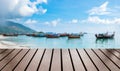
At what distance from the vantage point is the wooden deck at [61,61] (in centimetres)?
206

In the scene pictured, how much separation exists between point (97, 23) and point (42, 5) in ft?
30.9

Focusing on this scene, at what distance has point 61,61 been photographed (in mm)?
2352

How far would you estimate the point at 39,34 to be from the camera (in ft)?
121

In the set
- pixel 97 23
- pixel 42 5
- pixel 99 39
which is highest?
pixel 42 5

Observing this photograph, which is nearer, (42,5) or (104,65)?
(104,65)

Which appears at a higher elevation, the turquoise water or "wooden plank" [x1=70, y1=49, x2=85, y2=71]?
"wooden plank" [x1=70, y1=49, x2=85, y2=71]

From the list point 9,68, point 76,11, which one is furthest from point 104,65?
point 76,11

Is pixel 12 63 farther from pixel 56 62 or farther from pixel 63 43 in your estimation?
pixel 63 43

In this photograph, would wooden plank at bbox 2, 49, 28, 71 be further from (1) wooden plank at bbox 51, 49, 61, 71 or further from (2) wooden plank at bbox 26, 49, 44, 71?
(1) wooden plank at bbox 51, 49, 61, 71

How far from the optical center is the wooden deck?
206cm

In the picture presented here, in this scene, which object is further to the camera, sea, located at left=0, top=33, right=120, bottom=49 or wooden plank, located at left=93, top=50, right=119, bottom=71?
sea, located at left=0, top=33, right=120, bottom=49

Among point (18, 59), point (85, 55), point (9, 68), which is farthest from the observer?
point (85, 55)

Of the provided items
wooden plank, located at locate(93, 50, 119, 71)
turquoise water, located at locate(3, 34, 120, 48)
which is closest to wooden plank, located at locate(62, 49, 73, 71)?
wooden plank, located at locate(93, 50, 119, 71)

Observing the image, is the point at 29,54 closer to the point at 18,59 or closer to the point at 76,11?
the point at 18,59
